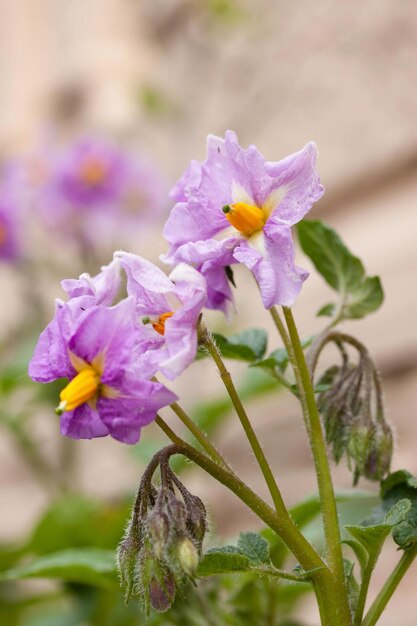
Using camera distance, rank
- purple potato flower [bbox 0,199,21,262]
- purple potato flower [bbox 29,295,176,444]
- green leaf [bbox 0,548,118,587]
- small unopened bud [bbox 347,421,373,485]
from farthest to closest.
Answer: purple potato flower [bbox 0,199,21,262] < green leaf [bbox 0,548,118,587] < small unopened bud [bbox 347,421,373,485] < purple potato flower [bbox 29,295,176,444]

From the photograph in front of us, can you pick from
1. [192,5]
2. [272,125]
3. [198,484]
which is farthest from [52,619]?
[192,5]

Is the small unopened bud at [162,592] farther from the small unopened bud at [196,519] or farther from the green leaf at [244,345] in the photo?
the green leaf at [244,345]

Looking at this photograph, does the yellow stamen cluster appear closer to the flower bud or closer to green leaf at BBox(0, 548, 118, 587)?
the flower bud

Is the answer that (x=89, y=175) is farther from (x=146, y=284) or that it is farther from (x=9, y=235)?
(x=146, y=284)

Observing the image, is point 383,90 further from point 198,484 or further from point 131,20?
point 131,20

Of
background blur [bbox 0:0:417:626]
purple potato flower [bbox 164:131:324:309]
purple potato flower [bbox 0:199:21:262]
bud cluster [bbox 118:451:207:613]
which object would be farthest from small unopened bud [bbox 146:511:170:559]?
purple potato flower [bbox 0:199:21:262]

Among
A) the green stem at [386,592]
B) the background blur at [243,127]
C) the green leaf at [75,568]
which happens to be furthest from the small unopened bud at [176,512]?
the background blur at [243,127]
